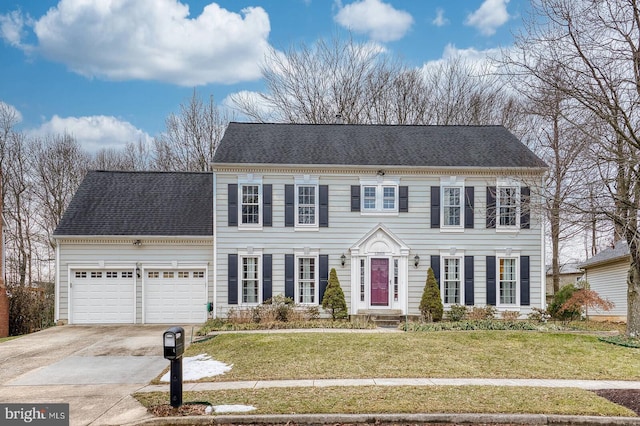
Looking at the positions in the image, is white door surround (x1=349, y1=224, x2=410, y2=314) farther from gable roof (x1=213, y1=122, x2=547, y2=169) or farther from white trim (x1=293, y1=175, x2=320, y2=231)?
gable roof (x1=213, y1=122, x2=547, y2=169)

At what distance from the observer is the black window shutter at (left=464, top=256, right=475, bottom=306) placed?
18547 mm

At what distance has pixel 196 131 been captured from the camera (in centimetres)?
3162

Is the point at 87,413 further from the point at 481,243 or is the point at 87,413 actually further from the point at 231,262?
the point at 481,243

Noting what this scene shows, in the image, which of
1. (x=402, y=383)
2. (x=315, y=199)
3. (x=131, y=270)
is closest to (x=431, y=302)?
(x=315, y=199)

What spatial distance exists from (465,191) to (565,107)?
569cm

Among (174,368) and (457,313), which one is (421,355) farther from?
(457,313)

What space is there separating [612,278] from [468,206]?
10241 mm

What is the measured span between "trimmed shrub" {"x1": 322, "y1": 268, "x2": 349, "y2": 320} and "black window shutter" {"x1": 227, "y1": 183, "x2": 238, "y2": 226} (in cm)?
411

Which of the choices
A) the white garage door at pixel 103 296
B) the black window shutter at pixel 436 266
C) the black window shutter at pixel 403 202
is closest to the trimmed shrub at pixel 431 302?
the black window shutter at pixel 436 266

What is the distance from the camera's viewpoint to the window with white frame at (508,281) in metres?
18.7

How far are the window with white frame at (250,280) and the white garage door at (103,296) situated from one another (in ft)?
13.4

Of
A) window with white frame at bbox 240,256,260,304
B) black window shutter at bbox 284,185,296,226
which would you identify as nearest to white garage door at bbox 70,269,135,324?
window with white frame at bbox 240,256,260,304

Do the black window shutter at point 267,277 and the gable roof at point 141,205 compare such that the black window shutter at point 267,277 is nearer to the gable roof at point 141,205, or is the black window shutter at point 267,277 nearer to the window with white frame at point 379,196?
the gable roof at point 141,205

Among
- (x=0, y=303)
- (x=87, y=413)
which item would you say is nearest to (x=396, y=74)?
(x=0, y=303)
